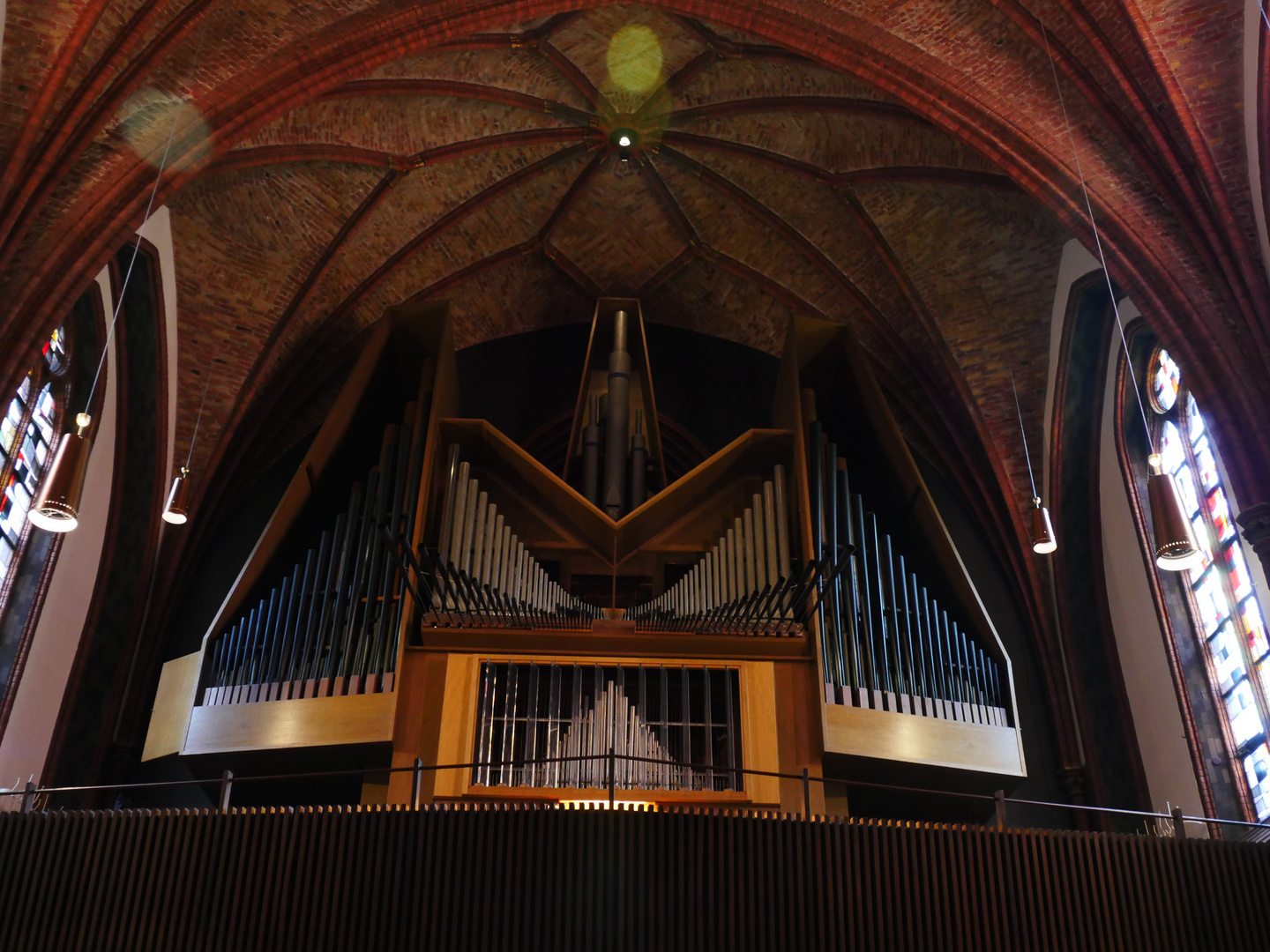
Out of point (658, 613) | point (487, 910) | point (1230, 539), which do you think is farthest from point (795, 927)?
point (1230, 539)

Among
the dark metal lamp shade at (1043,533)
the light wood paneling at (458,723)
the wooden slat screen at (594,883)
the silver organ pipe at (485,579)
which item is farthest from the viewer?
the silver organ pipe at (485,579)

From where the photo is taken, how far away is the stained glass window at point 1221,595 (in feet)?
36.4

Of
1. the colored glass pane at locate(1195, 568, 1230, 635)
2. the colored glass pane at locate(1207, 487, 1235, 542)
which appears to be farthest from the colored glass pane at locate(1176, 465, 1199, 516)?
the colored glass pane at locate(1195, 568, 1230, 635)

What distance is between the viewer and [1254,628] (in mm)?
11188

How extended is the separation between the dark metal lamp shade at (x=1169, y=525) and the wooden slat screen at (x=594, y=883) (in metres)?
2.23

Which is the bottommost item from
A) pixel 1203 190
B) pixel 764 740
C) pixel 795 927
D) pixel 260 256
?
pixel 795 927

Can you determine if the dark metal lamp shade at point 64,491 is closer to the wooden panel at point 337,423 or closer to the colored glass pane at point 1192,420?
the wooden panel at point 337,423

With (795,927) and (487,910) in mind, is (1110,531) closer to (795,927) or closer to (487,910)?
(795,927)

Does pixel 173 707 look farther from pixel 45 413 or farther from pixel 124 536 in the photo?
pixel 45 413

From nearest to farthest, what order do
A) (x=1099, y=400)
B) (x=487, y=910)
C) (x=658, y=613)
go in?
(x=487, y=910)
(x=658, y=613)
(x=1099, y=400)

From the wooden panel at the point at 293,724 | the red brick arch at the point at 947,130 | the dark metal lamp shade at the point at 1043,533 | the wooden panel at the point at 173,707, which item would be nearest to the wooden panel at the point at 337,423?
the wooden panel at the point at 173,707

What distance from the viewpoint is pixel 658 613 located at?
11.1 metres

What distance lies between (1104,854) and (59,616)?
10.4 metres

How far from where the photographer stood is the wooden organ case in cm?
1016
